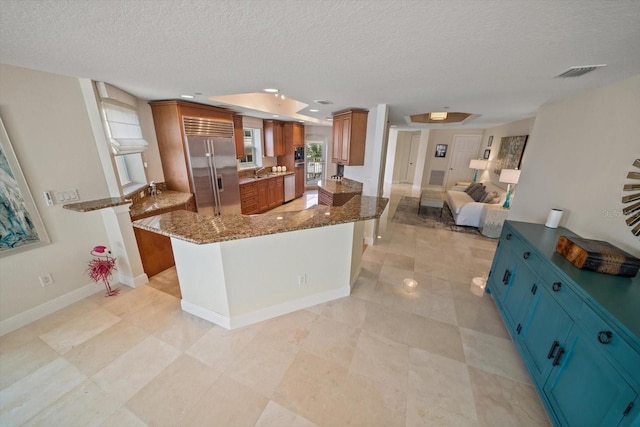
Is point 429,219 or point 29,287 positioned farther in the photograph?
point 429,219

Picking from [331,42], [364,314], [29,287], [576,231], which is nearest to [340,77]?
[331,42]

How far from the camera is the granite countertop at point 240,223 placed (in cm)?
177

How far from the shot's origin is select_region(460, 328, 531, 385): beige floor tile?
5.91 ft

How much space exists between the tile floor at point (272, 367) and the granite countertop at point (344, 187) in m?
2.04

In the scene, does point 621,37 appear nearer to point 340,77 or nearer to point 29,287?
point 340,77

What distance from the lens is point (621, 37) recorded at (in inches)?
46.0

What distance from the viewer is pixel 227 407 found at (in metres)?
1.52

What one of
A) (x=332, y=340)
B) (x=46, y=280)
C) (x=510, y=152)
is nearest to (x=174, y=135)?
(x=46, y=280)

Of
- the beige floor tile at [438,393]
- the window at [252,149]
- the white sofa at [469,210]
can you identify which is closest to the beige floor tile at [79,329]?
the beige floor tile at [438,393]

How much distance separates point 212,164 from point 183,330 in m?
2.71

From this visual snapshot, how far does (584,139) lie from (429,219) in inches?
129

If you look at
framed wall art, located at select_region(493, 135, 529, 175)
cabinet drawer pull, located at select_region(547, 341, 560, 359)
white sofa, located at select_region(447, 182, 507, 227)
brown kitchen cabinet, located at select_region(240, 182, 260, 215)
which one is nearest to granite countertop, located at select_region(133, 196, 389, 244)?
cabinet drawer pull, located at select_region(547, 341, 560, 359)

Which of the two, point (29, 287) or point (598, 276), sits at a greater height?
point (598, 276)

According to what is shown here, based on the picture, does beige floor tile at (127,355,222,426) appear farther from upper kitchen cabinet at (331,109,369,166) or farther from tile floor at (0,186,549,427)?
upper kitchen cabinet at (331,109,369,166)
